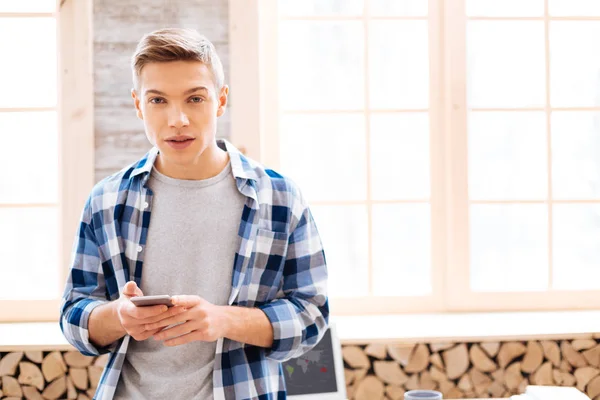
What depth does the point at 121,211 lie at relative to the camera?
157cm

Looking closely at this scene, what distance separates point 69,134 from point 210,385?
1851 mm

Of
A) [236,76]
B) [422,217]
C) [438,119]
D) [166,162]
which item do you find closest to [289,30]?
[236,76]

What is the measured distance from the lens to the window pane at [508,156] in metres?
3.32

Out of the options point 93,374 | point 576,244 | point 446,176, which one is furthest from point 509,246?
point 93,374

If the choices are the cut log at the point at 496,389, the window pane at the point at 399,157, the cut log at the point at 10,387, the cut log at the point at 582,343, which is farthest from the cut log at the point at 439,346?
the cut log at the point at 10,387

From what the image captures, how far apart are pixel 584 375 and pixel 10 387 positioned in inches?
87.0

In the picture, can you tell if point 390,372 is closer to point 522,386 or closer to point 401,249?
point 522,386

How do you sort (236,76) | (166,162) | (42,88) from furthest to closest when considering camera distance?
(42,88) → (236,76) → (166,162)

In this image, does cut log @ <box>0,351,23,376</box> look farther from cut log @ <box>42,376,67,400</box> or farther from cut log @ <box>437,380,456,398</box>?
cut log @ <box>437,380,456,398</box>

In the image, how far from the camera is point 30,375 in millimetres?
2758

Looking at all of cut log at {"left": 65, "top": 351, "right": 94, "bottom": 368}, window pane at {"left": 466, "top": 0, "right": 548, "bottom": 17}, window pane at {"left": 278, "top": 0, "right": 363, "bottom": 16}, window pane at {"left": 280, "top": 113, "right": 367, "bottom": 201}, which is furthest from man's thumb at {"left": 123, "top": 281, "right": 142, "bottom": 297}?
window pane at {"left": 466, "top": 0, "right": 548, "bottom": 17}

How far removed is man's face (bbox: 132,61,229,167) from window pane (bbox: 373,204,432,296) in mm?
1859

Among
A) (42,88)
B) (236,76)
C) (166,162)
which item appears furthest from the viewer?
(42,88)

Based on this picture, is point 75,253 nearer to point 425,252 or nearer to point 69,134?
point 69,134
